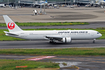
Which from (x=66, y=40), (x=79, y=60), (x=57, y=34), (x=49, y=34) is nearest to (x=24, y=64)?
(x=79, y=60)

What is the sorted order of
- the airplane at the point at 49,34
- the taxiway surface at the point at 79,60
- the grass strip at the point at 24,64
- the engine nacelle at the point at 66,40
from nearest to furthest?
the grass strip at the point at 24,64 < the taxiway surface at the point at 79,60 < the engine nacelle at the point at 66,40 < the airplane at the point at 49,34

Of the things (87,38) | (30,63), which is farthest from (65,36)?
(30,63)

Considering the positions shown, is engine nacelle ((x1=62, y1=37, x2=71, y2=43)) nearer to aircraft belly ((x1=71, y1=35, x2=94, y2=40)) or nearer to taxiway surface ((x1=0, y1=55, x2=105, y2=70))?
aircraft belly ((x1=71, y1=35, x2=94, y2=40))

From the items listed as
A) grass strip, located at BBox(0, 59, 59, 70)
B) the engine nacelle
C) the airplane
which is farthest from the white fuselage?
grass strip, located at BBox(0, 59, 59, 70)

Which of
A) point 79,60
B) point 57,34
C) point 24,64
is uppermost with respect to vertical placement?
point 57,34

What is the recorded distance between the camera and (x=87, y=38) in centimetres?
5281

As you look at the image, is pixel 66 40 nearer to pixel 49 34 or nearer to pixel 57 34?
pixel 57 34

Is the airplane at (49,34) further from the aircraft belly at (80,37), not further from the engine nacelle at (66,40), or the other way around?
the engine nacelle at (66,40)

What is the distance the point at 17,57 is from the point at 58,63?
8.77 m

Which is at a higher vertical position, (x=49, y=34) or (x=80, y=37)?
(x=49, y=34)

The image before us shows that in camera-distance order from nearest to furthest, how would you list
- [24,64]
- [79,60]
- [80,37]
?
[24,64] < [79,60] < [80,37]

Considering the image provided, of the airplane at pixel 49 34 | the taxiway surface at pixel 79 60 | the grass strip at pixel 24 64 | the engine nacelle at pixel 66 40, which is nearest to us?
the grass strip at pixel 24 64

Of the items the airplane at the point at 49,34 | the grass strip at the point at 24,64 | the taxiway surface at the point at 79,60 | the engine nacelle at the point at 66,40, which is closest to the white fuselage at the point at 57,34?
the airplane at the point at 49,34

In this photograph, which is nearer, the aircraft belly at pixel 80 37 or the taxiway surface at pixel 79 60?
the taxiway surface at pixel 79 60
